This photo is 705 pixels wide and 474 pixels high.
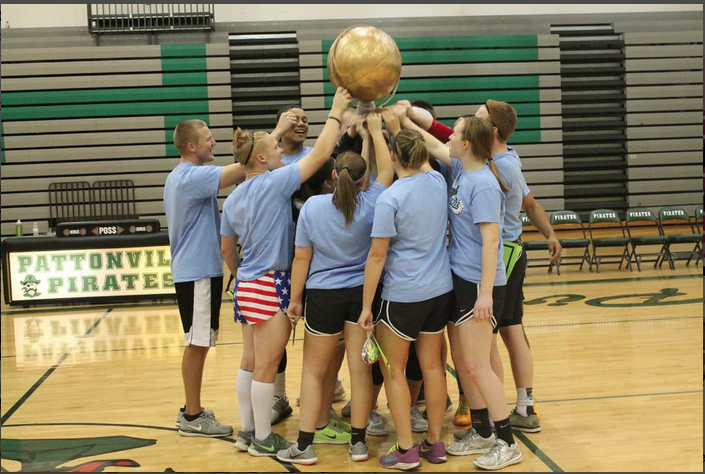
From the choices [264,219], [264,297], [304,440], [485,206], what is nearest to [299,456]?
[304,440]

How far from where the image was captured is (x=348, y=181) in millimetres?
3174

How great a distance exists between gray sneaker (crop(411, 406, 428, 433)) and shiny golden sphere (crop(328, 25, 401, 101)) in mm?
1710

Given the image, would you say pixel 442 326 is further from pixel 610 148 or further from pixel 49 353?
pixel 610 148

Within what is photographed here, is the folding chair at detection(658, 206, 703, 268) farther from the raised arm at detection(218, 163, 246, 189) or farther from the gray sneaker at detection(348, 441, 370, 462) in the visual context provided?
the raised arm at detection(218, 163, 246, 189)

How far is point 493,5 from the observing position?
13.3 m

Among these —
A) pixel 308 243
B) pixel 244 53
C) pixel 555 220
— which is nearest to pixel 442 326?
pixel 308 243

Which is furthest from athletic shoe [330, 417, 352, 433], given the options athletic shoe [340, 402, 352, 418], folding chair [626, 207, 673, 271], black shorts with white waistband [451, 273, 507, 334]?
folding chair [626, 207, 673, 271]

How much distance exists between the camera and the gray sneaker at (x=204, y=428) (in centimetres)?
392

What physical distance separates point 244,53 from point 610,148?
22.3 ft

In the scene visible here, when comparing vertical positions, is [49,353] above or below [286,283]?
below

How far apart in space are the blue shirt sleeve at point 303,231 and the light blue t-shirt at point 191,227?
680mm

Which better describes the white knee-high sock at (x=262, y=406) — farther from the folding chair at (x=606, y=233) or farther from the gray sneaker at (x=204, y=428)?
the folding chair at (x=606, y=233)

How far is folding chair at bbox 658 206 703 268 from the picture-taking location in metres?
10.6

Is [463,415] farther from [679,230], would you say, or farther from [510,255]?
[679,230]
